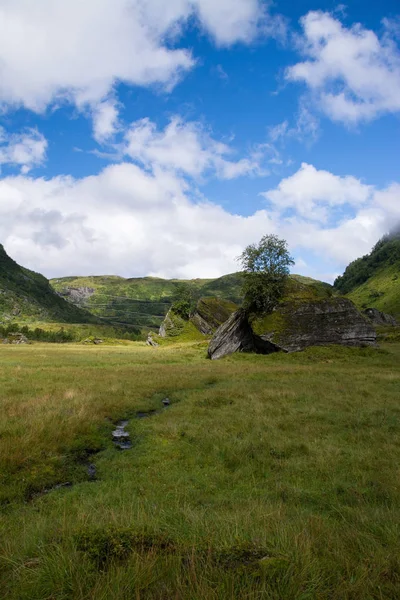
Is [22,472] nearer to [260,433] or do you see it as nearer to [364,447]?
[260,433]

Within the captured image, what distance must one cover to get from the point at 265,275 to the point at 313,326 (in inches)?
427

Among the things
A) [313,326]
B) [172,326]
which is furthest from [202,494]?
[172,326]

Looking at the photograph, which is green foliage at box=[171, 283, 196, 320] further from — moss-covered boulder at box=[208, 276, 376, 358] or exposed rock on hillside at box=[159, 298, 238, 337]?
moss-covered boulder at box=[208, 276, 376, 358]

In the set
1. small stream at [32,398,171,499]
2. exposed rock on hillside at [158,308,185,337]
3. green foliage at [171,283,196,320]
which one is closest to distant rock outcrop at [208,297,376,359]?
small stream at [32,398,171,499]

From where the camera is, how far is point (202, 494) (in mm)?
8484

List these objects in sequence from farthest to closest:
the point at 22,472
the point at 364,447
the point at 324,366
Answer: the point at 324,366, the point at 364,447, the point at 22,472

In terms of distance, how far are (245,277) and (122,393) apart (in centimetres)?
3319

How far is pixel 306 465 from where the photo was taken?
33.2 ft

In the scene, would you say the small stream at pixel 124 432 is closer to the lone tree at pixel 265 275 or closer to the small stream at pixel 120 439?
the small stream at pixel 120 439

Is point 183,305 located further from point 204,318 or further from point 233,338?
point 233,338

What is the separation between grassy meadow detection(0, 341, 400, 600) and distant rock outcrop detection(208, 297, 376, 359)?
20.8m

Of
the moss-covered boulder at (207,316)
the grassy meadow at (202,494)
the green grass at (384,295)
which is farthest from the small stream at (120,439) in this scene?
the green grass at (384,295)

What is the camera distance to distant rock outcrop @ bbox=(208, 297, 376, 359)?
142 feet

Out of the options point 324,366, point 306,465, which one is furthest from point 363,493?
point 324,366
